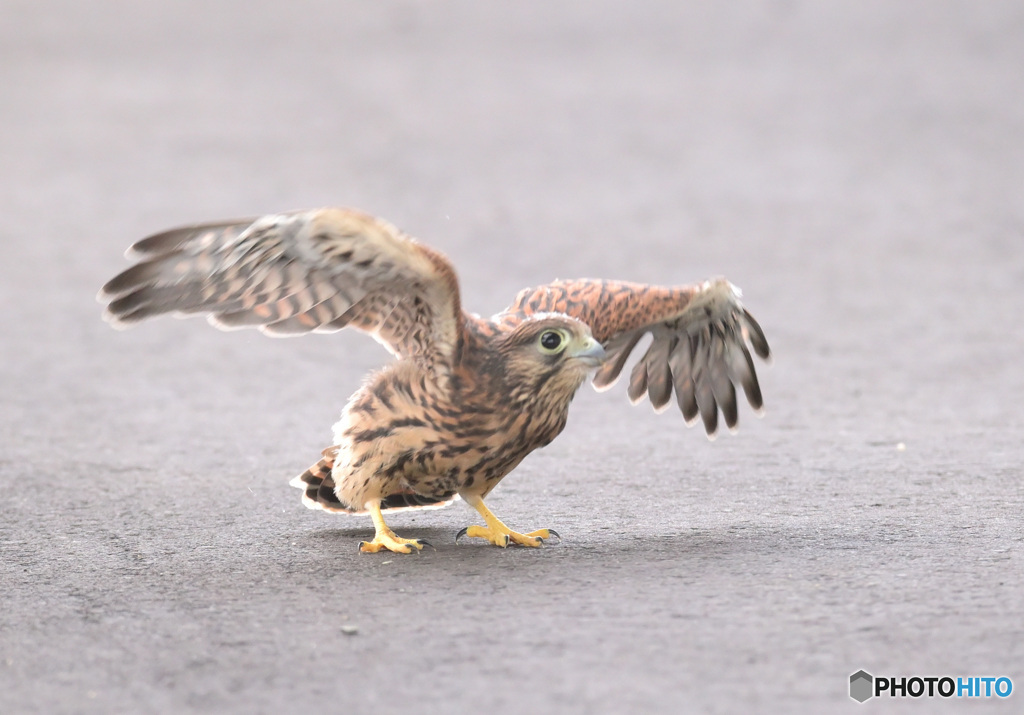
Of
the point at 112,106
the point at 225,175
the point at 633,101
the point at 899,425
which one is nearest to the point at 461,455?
the point at 899,425

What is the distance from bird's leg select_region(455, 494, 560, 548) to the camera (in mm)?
5113

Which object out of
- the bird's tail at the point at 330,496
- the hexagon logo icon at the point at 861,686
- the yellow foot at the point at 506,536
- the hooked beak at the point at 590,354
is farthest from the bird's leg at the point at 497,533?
the hexagon logo icon at the point at 861,686

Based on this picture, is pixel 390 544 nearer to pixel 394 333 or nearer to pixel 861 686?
pixel 394 333

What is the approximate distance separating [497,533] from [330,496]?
30.2 inches

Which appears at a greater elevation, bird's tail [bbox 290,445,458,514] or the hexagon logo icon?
bird's tail [bbox 290,445,458,514]

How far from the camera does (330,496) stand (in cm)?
543

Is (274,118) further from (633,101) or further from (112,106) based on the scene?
(633,101)

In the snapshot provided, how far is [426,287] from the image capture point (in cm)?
484

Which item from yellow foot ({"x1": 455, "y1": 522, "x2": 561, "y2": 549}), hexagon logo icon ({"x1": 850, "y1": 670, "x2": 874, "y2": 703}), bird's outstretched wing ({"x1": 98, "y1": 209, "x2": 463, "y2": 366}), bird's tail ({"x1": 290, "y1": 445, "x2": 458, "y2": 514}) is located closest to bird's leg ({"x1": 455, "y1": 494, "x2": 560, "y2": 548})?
yellow foot ({"x1": 455, "y1": 522, "x2": 561, "y2": 549})

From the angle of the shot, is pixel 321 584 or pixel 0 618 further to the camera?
pixel 321 584

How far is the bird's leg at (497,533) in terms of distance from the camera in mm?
5113

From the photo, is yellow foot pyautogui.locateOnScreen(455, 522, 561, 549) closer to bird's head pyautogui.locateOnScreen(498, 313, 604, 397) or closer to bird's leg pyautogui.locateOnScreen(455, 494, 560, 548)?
bird's leg pyautogui.locateOnScreen(455, 494, 560, 548)

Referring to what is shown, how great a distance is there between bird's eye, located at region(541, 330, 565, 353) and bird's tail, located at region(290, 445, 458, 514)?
2.71 feet

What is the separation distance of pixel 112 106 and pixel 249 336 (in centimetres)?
695
